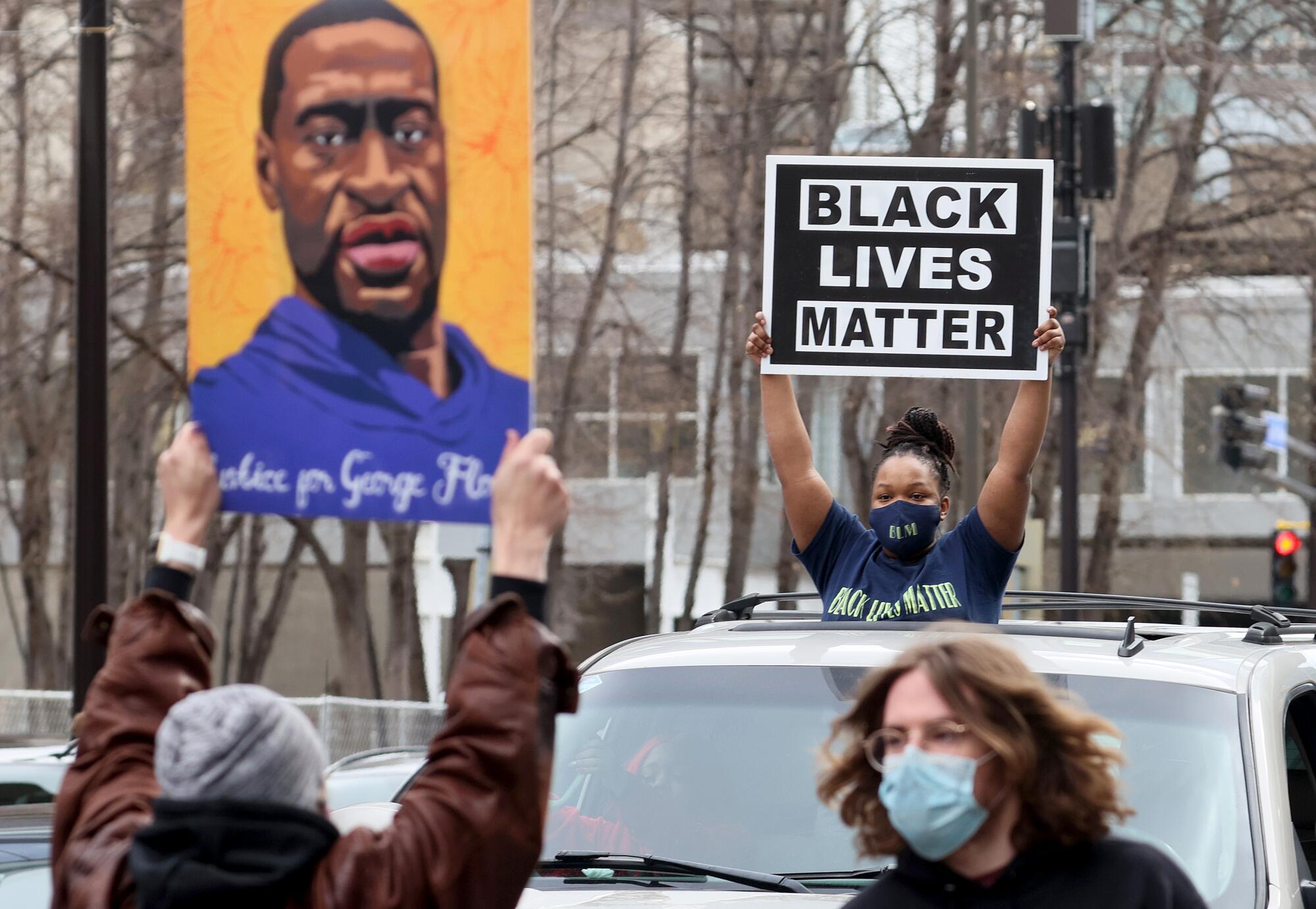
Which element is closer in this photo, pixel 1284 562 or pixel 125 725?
pixel 125 725

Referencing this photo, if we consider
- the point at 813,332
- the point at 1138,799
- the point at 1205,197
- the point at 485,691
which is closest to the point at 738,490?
the point at 1205,197

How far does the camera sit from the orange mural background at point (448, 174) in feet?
9.11

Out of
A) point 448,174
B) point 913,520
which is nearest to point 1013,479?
point 913,520

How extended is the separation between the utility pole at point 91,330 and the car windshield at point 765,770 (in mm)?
7635

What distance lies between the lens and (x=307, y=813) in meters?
2.42

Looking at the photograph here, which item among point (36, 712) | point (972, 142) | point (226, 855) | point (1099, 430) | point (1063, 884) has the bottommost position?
point (36, 712)

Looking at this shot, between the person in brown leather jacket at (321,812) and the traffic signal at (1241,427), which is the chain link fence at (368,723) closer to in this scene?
the traffic signal at (1241,427)

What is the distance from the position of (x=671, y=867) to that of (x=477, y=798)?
1630 mm

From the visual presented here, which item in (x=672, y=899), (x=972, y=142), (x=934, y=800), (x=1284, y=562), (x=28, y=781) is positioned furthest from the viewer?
(x=1284, y=562)

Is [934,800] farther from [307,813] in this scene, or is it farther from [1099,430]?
[1099,430]

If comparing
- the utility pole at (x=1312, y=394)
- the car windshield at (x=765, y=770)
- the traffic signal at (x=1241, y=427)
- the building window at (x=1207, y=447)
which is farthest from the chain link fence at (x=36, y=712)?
the car windshield at (x=765, y=770)

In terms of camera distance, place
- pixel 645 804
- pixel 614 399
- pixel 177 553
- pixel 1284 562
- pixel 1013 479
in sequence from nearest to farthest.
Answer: pixel 177 553 < pixel 645 804 < pixel 1013 479 < pixel 614 399 < pixel 1284 562

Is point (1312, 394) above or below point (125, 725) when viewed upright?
above

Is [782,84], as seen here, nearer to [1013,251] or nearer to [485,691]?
[1013,251]
